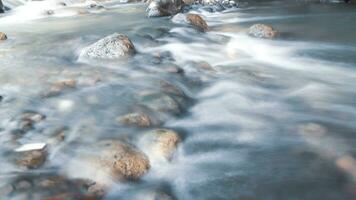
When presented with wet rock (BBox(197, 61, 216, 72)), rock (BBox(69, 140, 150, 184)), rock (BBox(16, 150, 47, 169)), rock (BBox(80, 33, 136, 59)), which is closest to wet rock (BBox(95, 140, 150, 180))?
rock (BBox(69, 140, 150, 184))

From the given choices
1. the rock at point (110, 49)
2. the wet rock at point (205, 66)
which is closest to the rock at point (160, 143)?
the wet rock at point (205, 66)

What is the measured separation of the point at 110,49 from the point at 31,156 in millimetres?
4234

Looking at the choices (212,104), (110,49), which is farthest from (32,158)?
(110,49)

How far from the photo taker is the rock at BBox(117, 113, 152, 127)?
16.0 ft

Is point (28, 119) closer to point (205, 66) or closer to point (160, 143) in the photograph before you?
point (160, 143)

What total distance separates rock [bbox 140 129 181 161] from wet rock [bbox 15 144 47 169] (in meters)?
0.96

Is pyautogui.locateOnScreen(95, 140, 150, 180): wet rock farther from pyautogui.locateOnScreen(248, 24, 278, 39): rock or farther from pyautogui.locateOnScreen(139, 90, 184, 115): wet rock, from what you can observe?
pyautogui.locateOnScreen(248, 24, 278, 39): rock

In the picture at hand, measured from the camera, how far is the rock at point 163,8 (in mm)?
13414

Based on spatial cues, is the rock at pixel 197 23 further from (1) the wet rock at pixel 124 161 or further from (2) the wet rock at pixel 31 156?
(2) the wet rock at pixel 31 156

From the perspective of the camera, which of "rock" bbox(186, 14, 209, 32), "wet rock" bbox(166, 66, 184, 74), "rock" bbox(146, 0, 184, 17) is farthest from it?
"rock" bbox(146, 0, 184, 17)

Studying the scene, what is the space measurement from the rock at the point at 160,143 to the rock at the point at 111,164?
0.39 ft

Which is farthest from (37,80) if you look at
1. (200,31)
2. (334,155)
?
(200,31)

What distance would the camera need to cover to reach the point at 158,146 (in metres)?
4.35

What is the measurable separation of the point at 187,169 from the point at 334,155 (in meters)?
1.42
